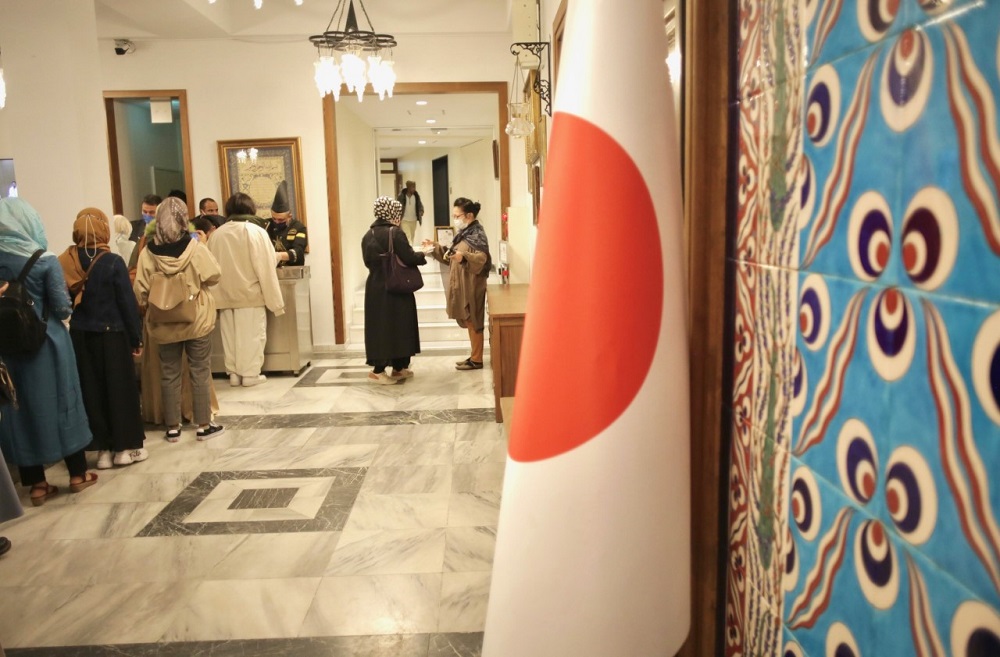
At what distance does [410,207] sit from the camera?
1195 centimetres

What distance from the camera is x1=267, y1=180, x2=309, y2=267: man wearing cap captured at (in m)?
6.39

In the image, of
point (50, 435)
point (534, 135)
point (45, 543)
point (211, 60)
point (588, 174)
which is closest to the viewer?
point (588, 174)

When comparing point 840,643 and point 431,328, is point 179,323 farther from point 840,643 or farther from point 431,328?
point 840,643

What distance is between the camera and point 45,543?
116 inches

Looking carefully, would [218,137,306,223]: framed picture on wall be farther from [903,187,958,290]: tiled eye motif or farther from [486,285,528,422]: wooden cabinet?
[903,187,958,290]: tiled eye motif

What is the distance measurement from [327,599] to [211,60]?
5.96 meters

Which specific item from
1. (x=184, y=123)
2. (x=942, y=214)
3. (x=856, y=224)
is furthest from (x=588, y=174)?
(x=184, y=123)

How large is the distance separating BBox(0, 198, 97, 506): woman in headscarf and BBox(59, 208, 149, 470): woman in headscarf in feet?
1.00

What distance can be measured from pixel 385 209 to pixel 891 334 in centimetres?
497

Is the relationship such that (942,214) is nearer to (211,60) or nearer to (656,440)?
(656,440)

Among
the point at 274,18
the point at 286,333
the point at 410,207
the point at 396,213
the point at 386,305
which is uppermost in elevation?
the point at 274,18

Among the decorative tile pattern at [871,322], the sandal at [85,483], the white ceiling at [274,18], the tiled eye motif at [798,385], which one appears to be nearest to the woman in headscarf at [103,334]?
the sandal at [85,483]

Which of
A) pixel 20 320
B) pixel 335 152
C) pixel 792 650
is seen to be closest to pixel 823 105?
pixel 792 650

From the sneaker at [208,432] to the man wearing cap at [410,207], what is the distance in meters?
7.50
